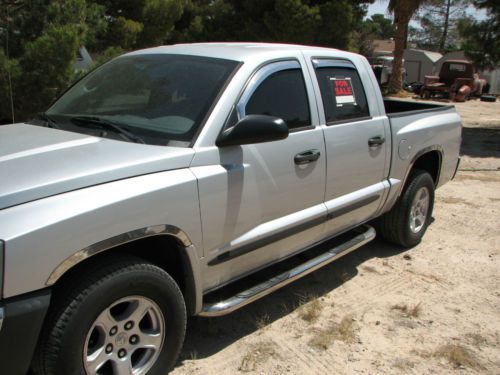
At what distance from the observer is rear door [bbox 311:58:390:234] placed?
12.5 ft

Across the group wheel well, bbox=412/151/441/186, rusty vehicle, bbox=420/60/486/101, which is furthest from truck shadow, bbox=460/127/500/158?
rusty vehicle, bbox=420/60/486/101

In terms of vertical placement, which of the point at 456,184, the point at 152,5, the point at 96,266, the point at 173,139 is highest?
the point at 152,5

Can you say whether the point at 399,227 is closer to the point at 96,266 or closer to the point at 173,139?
the point at 173,139

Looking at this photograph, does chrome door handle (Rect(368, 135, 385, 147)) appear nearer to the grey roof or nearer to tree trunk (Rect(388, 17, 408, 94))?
the grey roof

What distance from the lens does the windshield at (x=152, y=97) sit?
119 inches

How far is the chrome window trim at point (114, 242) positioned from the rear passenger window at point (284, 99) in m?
0.94

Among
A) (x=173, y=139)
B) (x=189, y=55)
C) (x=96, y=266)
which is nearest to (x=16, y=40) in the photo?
(x=189, y=55)

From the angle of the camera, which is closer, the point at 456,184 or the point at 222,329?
the point at 222,329

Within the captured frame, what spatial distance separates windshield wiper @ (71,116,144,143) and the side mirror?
0.48 meters

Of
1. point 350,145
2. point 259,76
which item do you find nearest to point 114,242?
point 259,76

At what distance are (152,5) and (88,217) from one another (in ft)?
32.9

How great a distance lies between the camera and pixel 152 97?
327 centimetres

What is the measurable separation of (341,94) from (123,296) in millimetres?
2352

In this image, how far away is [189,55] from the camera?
3506 mm
